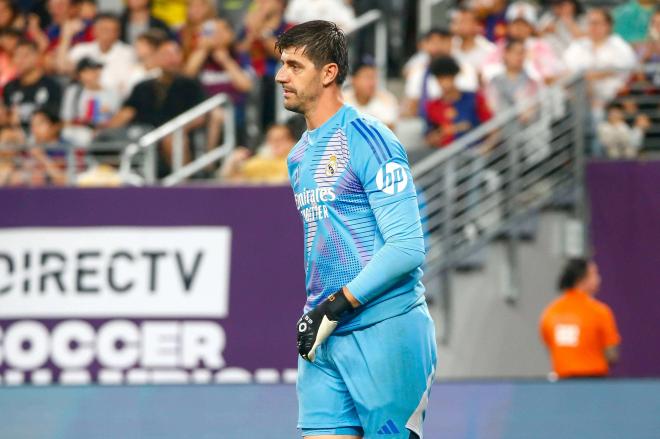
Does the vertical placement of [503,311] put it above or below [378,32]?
below

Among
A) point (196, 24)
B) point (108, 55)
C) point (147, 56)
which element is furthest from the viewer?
point (196, 24)

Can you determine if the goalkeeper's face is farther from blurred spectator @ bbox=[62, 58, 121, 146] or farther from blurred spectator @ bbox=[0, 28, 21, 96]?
blurred spectator @ bbox=[0, 28, 21, 96]

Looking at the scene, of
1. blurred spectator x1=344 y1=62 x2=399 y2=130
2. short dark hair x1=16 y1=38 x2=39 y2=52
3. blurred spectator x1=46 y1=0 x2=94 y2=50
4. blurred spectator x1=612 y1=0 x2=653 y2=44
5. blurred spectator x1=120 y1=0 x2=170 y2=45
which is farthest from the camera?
blurred spectator x1=46 y1=0 x2=94 y2=50

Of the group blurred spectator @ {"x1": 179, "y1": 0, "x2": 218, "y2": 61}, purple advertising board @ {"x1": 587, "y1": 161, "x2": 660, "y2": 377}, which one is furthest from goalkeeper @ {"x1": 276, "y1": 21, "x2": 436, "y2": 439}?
blurred spectator @ {"x1": 179, "y1": 0, "x2": 218, "y2": 61}

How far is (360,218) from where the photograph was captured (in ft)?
15.5

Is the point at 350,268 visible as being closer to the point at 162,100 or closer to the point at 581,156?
the point at 581,156

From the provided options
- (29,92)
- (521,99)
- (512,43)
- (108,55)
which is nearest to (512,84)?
(521,99)

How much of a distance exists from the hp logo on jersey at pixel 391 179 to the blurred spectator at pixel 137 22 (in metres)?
9.77

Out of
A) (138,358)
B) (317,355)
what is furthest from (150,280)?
(317,355)

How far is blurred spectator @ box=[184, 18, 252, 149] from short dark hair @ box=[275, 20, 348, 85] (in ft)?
26.2

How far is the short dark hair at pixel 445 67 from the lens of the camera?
12164 millimetres

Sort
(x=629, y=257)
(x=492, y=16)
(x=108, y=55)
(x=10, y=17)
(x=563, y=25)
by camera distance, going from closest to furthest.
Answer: (x=629, y=257) < (x=563, y=25) < (x=108, y=55) < (x=492, y=16) < (x=10, y=17)

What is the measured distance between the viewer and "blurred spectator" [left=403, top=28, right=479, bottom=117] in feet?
40.8

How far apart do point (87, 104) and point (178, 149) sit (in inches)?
50.6
